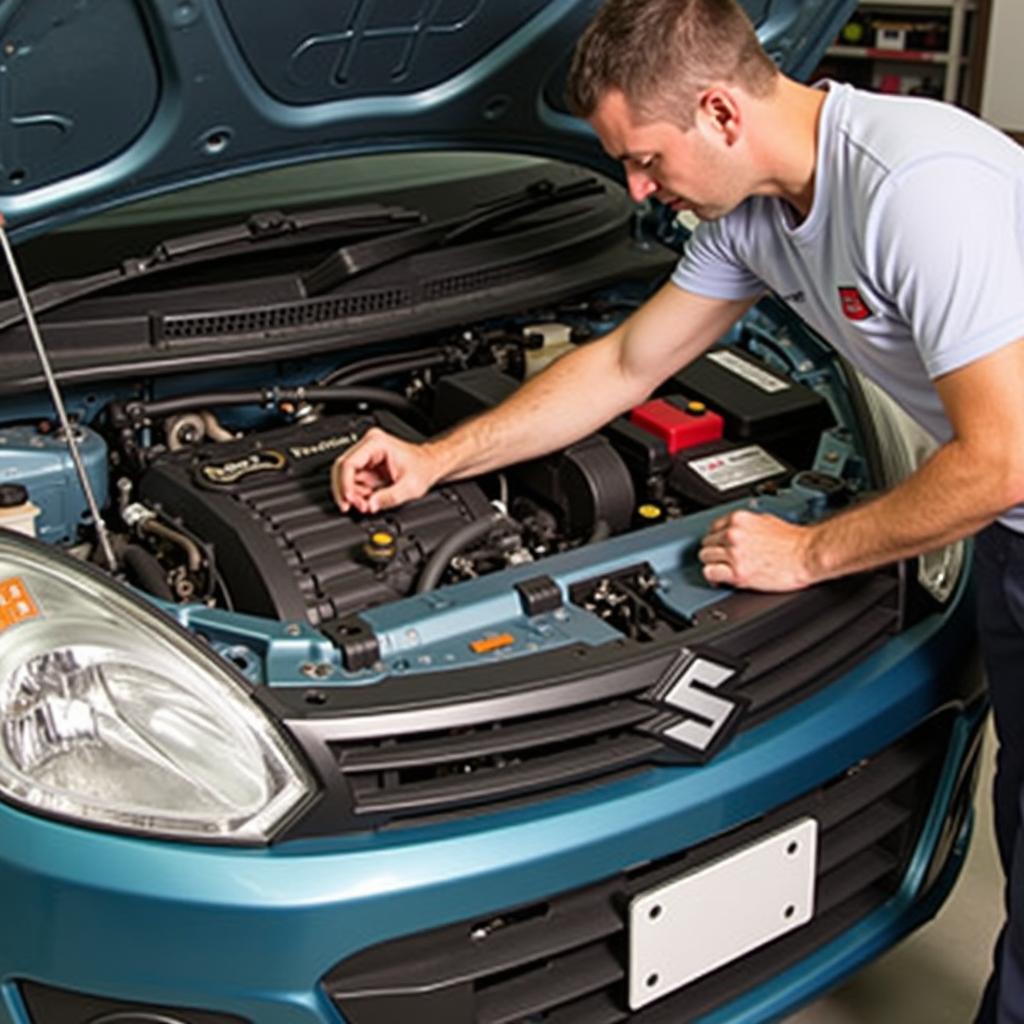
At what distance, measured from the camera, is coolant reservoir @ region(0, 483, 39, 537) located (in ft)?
5.20

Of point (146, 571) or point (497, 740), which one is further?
point (146, 571)

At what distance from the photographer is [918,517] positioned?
4.94 ft

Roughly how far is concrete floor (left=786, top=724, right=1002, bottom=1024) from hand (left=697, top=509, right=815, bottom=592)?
60 centimetres

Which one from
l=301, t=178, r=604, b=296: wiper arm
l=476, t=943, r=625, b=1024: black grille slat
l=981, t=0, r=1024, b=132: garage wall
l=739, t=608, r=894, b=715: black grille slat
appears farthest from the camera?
l=981, t=0, r=1024, b=132: garage wall

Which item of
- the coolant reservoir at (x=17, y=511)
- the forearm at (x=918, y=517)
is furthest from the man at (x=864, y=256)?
the coolant reservoir at (x=17, y=511)

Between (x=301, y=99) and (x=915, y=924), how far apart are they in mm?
1280

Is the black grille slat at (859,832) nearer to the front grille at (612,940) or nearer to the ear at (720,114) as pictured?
the front grille at (612,940)

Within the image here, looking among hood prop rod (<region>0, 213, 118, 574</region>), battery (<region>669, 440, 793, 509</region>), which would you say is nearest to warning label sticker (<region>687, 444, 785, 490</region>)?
battery (<region>669, 440, 793, 509</region>)

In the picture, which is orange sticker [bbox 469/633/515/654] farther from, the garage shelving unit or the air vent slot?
the garage shelving unit

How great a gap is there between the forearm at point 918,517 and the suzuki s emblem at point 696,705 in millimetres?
207

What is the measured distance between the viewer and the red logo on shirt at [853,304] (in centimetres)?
155

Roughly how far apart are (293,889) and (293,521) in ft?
1.87

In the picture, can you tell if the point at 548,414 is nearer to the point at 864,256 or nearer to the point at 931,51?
the point at 864,256

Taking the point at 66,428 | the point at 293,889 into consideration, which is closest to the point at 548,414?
the point at 66,428
